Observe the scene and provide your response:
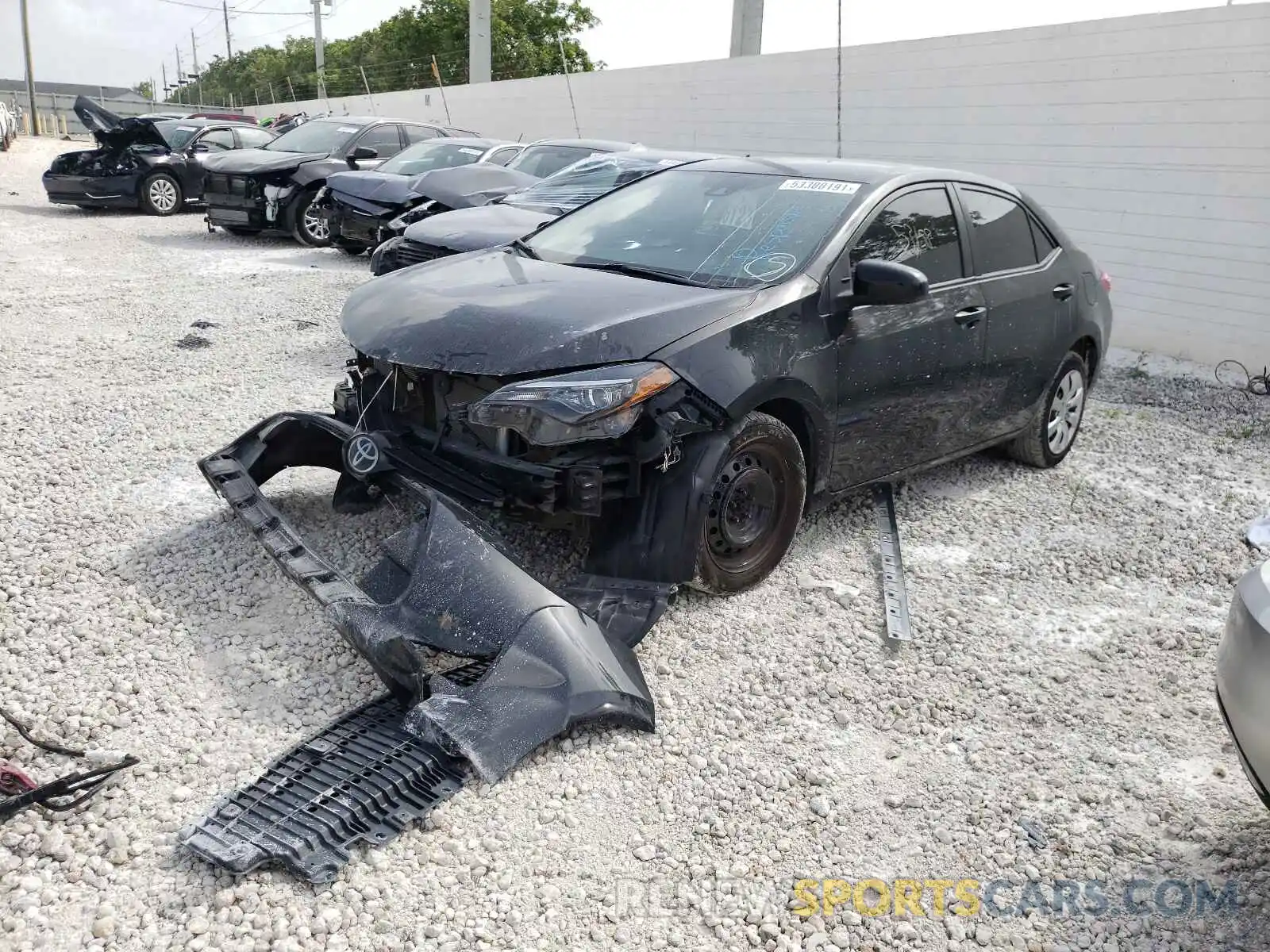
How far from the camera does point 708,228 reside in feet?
15.3

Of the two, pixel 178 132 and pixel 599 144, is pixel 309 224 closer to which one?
pixel 599 144

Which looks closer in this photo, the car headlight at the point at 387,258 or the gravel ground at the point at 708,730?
the gravel ground at the point at 708,730

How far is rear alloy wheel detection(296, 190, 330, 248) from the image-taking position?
1264 centimetres

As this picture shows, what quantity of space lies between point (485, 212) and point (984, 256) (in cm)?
400

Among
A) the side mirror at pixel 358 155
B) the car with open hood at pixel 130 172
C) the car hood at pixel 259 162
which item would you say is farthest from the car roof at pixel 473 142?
the car with open hood at pixel 130 172

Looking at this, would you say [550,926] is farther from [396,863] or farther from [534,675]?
[534,675]

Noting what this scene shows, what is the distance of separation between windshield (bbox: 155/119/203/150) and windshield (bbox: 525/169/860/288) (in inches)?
525

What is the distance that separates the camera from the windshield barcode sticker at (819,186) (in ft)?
15.4

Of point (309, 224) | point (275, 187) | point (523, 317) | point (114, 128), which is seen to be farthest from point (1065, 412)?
point (114, 128)

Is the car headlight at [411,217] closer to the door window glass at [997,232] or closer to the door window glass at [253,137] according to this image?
the door window glass at [997,232]

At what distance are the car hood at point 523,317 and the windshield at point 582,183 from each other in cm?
403

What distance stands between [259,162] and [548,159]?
396 cm

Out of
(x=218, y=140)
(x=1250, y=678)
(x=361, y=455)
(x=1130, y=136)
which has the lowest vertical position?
(x=1250, y=678)

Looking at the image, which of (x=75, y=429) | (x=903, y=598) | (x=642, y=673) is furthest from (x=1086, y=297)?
(x=75, y=429)
